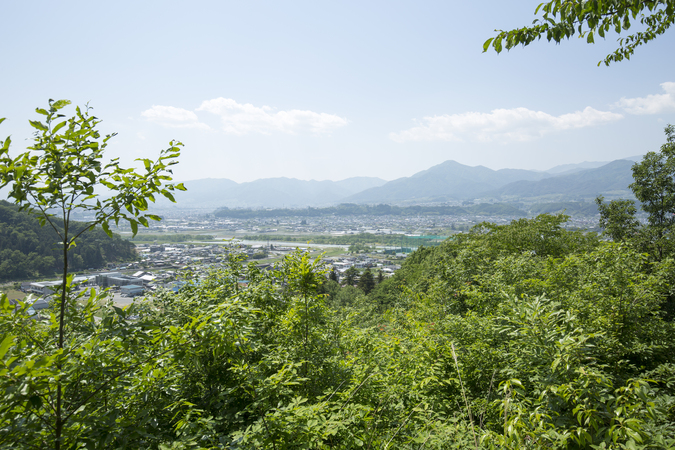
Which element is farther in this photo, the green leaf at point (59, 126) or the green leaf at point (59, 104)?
the green leaf at point (59, 104)

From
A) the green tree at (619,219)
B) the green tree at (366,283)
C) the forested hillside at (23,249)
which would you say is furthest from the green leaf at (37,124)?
the forested hillside at (23,249)

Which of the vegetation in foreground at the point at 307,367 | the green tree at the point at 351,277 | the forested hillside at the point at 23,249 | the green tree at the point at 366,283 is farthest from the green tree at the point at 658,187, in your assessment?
the forested hillside at the point at 23,249

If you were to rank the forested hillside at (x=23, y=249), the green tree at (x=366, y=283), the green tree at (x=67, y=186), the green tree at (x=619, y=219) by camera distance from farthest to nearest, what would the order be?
the green tree at (x=366, y=283) < the forested hillside at (x=23, y=249) < the green tree at (x=619, y=219) < the green tree at (x=67, y=186)

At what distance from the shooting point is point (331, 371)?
4270 mm

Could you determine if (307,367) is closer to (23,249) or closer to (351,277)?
(351,277)

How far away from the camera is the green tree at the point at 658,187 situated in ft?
49.6

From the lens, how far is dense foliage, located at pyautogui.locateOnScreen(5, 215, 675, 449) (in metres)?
1.98

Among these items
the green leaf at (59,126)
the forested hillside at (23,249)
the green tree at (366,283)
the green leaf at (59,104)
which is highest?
the green leaf at (59,104)

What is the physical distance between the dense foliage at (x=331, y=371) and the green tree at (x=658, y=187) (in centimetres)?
1329

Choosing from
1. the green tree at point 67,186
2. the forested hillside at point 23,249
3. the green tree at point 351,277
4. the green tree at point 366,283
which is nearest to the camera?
the green tree at point 67,186

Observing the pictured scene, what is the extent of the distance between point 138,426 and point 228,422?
1.10 metres

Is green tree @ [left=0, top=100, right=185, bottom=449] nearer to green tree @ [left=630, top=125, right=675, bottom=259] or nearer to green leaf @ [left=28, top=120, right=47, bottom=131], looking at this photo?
green leaf @ [left=28, top=120, right=47, bottom=131]

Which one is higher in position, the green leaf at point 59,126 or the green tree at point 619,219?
the green leaf at point 59,126

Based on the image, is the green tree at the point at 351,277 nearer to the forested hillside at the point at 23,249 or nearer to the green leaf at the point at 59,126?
the forested hillside at the point at 23,249
